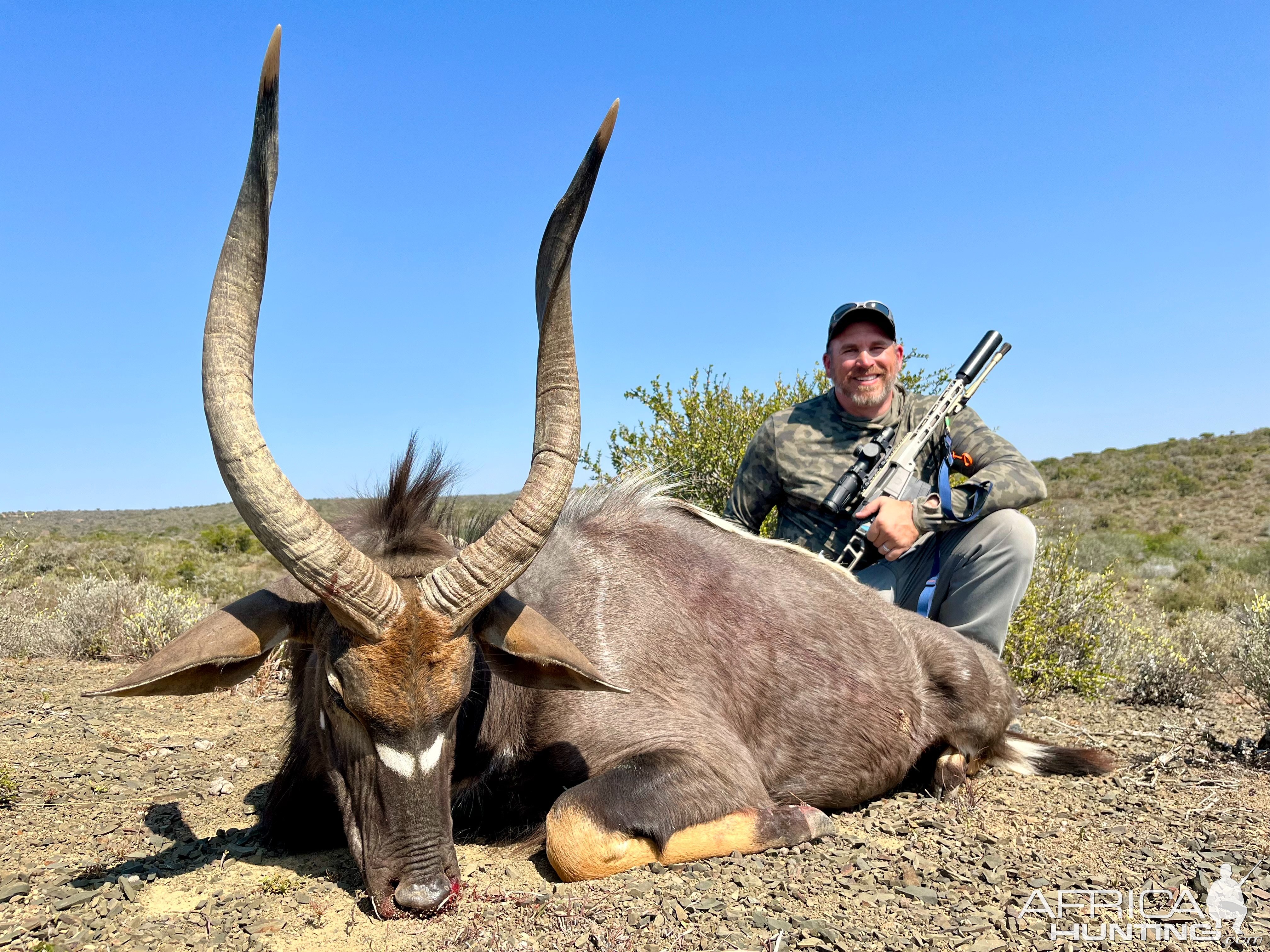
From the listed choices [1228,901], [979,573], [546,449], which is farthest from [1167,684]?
[546,449]

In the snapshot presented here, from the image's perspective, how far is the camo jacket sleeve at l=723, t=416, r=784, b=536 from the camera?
746 cm

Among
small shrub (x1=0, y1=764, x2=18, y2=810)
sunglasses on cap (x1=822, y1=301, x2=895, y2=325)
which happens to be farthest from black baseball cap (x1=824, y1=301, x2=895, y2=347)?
small shrub (x1=0, y1=764, x2=18, y2=810)

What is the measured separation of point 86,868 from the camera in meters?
4.03

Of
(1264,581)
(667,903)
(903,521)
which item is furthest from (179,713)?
(1264,581)

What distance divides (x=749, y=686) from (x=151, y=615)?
736cm

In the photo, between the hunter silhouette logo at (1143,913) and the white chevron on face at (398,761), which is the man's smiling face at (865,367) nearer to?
the hunter silhouette logo at (1143,913)

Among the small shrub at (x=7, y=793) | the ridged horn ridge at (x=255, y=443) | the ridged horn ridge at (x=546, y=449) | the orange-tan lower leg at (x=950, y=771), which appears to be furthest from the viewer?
the orange-tan lower leg at (x=950, y=771)

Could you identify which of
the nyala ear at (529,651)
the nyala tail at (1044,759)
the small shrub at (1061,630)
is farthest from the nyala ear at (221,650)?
the small shrub at (1061,630)

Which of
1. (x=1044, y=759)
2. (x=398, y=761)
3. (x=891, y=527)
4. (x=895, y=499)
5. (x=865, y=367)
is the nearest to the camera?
(x=398, y=761)

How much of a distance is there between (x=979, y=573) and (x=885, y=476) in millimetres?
990

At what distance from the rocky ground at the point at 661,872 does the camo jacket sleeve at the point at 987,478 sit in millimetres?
1813

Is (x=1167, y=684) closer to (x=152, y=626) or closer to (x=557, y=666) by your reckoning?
(x=557, y=666)

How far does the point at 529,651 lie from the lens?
384 cm

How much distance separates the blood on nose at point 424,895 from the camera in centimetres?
338
